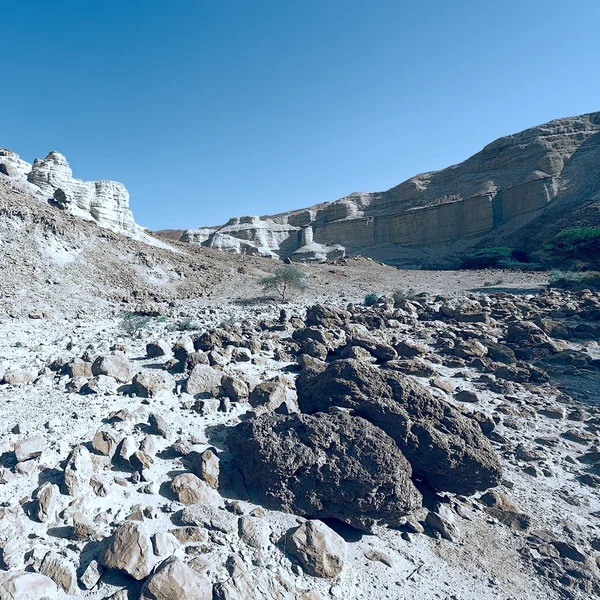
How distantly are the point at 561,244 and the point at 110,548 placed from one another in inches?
1117

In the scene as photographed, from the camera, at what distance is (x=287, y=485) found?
2.86 metres

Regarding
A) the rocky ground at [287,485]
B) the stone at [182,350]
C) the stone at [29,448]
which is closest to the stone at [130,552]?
the rocky ground at [287,485]

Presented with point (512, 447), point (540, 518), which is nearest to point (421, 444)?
point (540, 518)

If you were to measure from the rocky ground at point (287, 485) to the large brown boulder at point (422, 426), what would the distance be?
2cm

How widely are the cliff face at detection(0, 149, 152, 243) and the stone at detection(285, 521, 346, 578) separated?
1957cm

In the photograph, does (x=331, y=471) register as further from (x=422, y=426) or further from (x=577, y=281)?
(x=577, y=281)

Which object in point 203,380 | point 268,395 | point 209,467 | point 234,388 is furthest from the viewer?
point 203,380

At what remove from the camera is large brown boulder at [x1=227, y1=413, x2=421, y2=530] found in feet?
9.11

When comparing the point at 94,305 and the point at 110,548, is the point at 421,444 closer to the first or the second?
the point at 110,548

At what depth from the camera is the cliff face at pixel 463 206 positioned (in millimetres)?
35594

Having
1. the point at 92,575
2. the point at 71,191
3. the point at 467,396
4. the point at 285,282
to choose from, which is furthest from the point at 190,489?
the point at 71,191

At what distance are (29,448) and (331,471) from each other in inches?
93.4

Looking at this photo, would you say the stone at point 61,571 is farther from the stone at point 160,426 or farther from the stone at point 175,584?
the stone at point 160,426

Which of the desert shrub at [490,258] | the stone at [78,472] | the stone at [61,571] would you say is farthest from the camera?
the desert shrub at [490,258]
